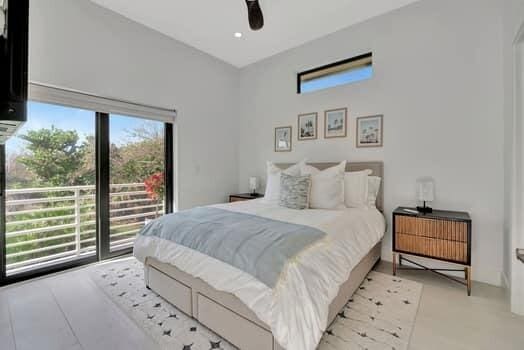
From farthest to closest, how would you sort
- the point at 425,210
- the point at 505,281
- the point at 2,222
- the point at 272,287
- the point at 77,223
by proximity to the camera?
the point at 77,223 → the point at 425,210 → the point at 2,222 → the point at 505,281 → the point at 272,287

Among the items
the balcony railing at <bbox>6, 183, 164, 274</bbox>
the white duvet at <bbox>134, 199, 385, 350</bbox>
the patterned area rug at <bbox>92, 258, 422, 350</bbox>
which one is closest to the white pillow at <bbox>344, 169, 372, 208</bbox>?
the white duvet at <bbox>134, 199, 385, 350</bbox>

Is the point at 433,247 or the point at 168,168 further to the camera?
the point at 168,168

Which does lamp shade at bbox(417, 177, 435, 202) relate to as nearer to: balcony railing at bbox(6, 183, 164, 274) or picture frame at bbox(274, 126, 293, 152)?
picture frame at bbox(274, 126, 293, 152)

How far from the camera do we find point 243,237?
1.63 meters

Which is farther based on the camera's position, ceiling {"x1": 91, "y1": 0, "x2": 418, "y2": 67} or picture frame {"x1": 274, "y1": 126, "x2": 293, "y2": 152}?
picture frame {"x1": 274, "y1": 126, "x2": 293, "y2": 152}

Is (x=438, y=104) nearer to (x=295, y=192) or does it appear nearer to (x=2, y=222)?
(x=295, y=192)

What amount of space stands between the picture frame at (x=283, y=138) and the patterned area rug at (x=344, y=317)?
2.21 m

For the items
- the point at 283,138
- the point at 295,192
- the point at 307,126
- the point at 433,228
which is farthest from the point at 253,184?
the point at 433,228

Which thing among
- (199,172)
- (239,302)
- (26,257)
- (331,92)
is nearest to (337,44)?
(331,92)

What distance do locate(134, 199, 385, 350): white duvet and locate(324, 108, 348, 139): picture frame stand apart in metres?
1.54

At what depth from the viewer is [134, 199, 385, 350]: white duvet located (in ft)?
4.06

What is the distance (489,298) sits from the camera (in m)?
2.14

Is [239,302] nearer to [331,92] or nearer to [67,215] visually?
[67,215]

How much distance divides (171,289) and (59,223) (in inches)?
74.0
